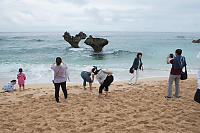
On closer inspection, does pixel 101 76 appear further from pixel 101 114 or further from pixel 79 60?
pixel 79 60

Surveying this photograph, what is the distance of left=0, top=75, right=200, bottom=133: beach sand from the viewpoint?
3.43 m

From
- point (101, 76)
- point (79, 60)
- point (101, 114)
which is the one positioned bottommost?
point (101, 114)

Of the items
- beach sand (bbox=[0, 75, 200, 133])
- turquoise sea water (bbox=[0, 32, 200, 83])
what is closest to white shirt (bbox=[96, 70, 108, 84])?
beach sand (bbox=[0, 75, 200, 133])

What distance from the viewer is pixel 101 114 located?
13.7ft

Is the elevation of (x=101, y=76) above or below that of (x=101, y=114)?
above

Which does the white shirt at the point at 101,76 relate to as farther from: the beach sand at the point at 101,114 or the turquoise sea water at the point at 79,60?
the turquoise sea water at the point at 79,60

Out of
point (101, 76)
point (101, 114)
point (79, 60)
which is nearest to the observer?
point (101, 114)

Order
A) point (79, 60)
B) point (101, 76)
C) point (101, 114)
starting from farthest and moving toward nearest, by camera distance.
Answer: point (79, 60), point (101, 76), point (101, 114)

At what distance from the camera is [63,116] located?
4.10 meters

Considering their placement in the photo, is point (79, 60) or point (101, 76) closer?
point (101, 76)

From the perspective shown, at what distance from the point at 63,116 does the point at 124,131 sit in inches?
62.8

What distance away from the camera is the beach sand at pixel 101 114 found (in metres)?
3.43

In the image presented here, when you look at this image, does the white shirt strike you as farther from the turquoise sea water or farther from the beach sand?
the turquoise sea water

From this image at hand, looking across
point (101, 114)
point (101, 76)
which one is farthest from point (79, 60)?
point (101, 114)
